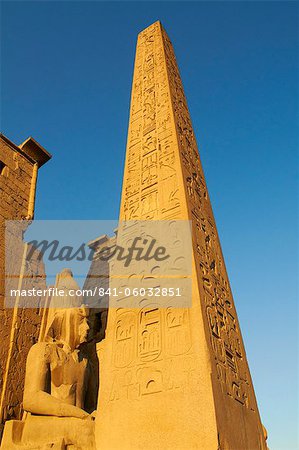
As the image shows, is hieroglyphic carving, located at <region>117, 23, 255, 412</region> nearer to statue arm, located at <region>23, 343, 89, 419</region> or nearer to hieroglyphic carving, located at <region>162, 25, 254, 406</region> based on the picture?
hieroglyphic carving, located at <region>162, 25, 254, 406</region>

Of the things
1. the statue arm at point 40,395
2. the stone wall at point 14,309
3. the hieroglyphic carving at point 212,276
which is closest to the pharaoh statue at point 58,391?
the statue arm at point 40,395

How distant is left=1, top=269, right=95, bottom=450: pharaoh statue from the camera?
3.30 metres

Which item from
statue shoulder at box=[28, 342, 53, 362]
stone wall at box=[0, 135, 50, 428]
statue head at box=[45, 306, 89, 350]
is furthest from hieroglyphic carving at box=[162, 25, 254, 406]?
stone wall at box=[0, 135, 50, 428]

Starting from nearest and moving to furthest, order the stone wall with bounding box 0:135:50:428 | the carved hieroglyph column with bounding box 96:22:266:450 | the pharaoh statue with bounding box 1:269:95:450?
the carved hieroglyph column with bounding box 96:22:266:450 → the pharaoh statue with bounding box 1:269:95:450 → the stone wall with bounding box 0:135:50:428

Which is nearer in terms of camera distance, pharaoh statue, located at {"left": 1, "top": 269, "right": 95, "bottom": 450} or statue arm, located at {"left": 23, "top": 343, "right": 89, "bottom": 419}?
pharaoh statue, located at {"left": 1, "top": 269, "right": 95, "bottom": 450}

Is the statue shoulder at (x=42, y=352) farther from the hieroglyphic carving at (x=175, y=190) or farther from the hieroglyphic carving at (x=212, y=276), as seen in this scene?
the hieroglyphic carving at (x=212, y=276)

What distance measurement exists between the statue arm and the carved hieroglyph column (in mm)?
271

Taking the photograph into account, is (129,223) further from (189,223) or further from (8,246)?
(8,246)

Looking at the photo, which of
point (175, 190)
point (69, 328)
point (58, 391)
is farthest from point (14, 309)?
point (175, 190)

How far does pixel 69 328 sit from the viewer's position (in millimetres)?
4211

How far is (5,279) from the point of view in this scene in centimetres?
649

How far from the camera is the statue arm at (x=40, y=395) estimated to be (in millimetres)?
3436

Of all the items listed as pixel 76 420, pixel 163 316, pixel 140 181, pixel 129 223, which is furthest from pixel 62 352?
pixel 140 181

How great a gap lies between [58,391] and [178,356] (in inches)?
46.8
